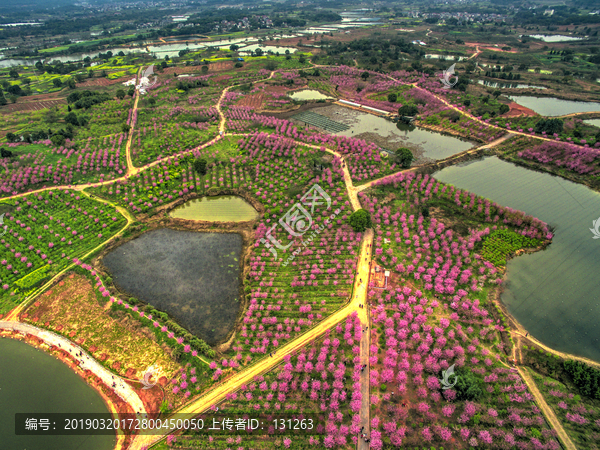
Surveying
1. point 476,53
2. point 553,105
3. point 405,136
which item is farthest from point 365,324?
point 476,53

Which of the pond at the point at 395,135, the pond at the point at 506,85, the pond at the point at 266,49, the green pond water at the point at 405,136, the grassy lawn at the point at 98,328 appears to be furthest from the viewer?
the pond at the point at 266,49

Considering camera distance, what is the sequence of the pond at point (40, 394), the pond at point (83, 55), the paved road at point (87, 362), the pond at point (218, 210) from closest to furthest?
the pond at point (40, 394) < the paved road at point (87, 362) < the pond at point (218, 210) < the pond at point (83, 55)

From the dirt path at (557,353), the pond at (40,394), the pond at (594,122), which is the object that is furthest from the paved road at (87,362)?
the pond at (594,122)

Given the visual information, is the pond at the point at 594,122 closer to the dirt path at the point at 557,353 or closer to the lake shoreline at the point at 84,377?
the dirt path at the point at 557,353

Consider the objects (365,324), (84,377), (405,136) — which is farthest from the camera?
(405,136)

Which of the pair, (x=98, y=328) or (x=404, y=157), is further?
(x=404, y=157)

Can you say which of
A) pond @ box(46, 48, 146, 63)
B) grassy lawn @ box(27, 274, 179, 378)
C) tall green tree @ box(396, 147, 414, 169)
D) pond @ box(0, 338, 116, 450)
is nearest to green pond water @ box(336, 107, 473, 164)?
tall green tree @ box(396, 147, 414, 169)

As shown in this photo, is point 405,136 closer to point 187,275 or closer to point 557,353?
point 557,353
